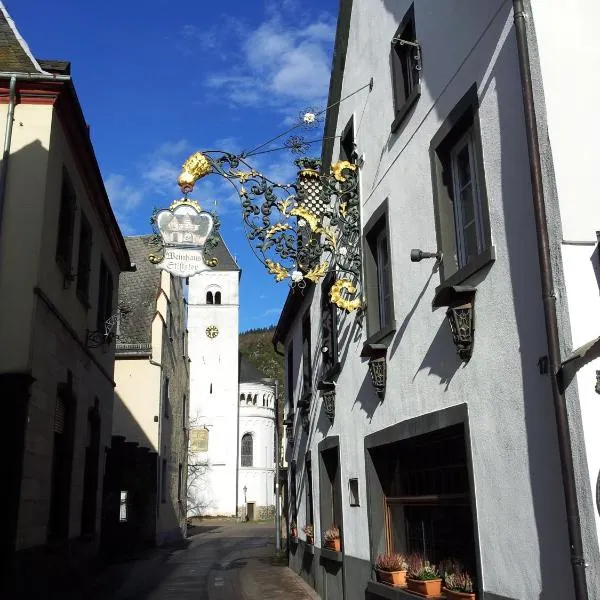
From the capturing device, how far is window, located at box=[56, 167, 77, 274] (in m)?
11.4

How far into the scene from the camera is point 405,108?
8023 mm

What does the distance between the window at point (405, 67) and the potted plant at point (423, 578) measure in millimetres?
5003

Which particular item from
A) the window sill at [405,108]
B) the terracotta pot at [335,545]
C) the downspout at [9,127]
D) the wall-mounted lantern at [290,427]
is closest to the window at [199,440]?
the wall-mounted lantern at [290,427]

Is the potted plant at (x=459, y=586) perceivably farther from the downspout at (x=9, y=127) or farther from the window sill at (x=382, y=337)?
the downspout at (x=9, y=127)

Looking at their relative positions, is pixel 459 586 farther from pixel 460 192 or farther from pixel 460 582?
pixel 460 192

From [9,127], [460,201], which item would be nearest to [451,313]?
[460,201]

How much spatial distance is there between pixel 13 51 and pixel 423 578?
10.1 meters

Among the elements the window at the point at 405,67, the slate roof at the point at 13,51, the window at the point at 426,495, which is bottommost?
the window at the point at 426,495

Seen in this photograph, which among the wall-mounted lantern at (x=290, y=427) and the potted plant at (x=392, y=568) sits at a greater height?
the wall-mounted lantern at (x=290, y=427)

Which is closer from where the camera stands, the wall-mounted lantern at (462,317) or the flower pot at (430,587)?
the wall-mounted lantern at (462,317)

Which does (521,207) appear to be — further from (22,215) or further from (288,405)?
(288,405)

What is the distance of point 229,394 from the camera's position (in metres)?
56.8

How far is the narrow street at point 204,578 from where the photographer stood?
44.8 ft

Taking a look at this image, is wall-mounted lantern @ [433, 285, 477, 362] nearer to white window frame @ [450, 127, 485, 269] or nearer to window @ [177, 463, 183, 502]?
white window frame @ [450, 127, 485, 269]
